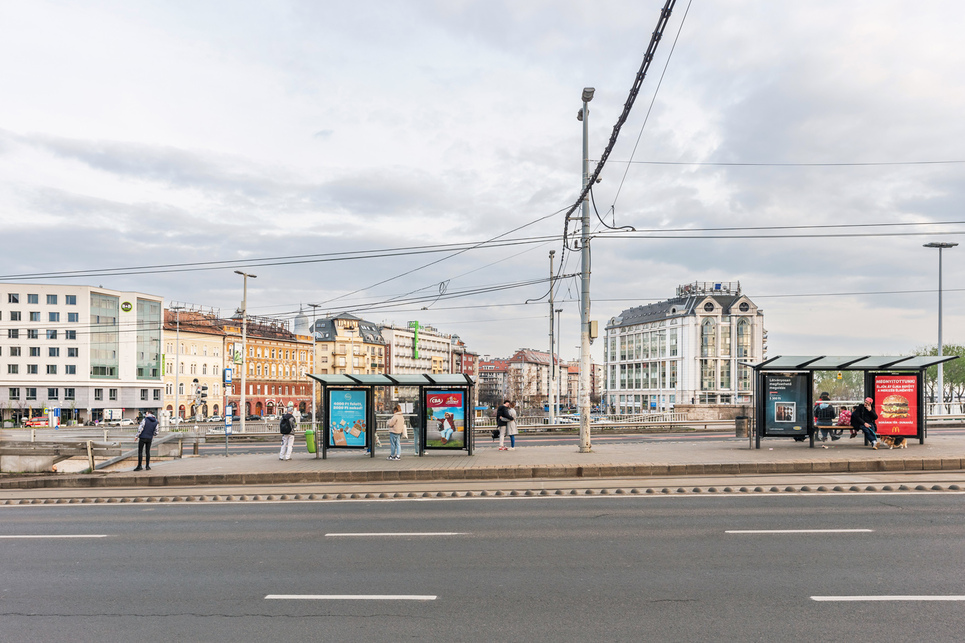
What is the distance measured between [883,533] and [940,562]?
174 centimetres

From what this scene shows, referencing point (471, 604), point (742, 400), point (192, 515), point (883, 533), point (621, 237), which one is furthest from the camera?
point (742, 400)

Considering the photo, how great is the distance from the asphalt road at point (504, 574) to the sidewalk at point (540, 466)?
4.69 m

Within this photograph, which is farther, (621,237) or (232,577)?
(621,237)

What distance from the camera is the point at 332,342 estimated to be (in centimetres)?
14788

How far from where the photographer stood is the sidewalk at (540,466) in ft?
58.5

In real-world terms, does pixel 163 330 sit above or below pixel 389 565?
above

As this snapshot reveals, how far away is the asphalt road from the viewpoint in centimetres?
643

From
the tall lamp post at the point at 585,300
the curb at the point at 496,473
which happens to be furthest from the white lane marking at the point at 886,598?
the tall lamp post at the point at 585,300

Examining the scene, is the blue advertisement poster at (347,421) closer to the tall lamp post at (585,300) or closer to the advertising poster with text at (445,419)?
the advertising poster with text at (445,419)

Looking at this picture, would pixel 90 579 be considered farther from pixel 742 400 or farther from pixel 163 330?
pixel 742 400

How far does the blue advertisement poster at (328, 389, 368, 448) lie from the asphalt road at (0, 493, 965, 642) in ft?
29.3

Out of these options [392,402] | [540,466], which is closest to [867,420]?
[540,466]

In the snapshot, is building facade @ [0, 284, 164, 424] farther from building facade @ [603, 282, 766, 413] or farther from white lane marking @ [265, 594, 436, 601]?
white lane marking @ [265, 594, 436, 601]

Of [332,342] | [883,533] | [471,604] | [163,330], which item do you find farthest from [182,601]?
[332,342]
